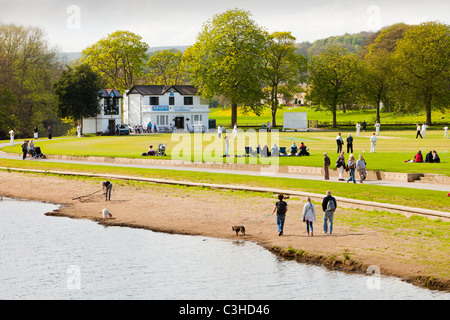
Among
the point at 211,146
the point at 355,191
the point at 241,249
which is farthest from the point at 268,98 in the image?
the point at 241,249

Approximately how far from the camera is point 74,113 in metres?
96.1

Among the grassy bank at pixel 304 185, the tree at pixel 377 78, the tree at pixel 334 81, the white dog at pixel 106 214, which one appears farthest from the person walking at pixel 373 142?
the tree at pixel 377 78

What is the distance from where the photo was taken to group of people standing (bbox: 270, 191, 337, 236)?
73.9 feet

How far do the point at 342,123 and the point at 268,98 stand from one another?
17.1 m

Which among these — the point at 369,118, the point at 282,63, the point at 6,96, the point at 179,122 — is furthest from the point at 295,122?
the point at 6,96

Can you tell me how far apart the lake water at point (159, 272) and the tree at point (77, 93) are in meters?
70.6

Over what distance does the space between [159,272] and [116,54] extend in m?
101

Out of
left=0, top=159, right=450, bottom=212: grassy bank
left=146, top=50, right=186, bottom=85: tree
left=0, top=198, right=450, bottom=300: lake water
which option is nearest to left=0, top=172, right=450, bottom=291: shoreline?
left=0, top=198, right=450, bottom=300: lake water

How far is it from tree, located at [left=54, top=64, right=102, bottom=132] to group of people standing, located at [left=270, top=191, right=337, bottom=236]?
76.8m

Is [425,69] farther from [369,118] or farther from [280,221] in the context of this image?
[280,221]

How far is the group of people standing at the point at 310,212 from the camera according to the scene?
22531mm

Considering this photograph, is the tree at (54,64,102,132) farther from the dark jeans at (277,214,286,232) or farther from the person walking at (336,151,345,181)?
the dark jeans at (277,214,286,232)

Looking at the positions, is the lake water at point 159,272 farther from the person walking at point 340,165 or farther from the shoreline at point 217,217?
the person walking at point 340,165
